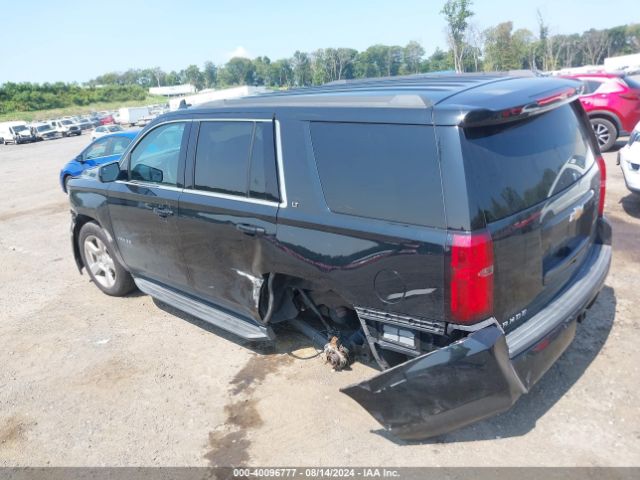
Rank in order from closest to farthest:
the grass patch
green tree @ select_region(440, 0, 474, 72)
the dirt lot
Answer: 1. the dirt lot
2. green tree @ select_region(440, 0, 474, 72)
3. the grass patch

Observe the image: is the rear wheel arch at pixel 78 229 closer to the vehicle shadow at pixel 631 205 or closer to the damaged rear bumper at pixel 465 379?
the damaged rear bumper at pixel 465 379

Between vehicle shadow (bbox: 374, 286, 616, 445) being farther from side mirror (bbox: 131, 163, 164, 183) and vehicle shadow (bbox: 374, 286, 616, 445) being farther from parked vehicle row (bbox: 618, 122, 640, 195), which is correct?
parked vehicle row (bbox: 618, 122, 640, 195)

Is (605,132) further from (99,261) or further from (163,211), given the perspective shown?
(99,261)

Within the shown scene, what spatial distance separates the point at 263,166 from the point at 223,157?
0.49 metres

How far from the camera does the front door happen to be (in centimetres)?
411

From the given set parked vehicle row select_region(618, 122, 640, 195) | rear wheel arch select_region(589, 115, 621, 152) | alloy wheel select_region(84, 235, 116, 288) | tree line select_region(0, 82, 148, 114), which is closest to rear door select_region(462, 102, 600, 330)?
parked vehicle row select_region(618, 122, 640, 195)

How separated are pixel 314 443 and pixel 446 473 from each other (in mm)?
788

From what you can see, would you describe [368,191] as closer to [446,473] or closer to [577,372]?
[446,473]

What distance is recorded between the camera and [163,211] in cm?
414

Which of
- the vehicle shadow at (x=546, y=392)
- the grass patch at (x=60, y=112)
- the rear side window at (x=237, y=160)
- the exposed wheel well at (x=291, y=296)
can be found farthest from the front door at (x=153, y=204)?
the grass patch at (x=60, y=112)

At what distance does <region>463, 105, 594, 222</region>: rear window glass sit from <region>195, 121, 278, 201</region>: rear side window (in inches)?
52.4

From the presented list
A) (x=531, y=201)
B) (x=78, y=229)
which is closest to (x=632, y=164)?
(x=531, y=201)

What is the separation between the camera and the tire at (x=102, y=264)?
5238mm

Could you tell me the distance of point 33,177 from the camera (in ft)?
59.1
